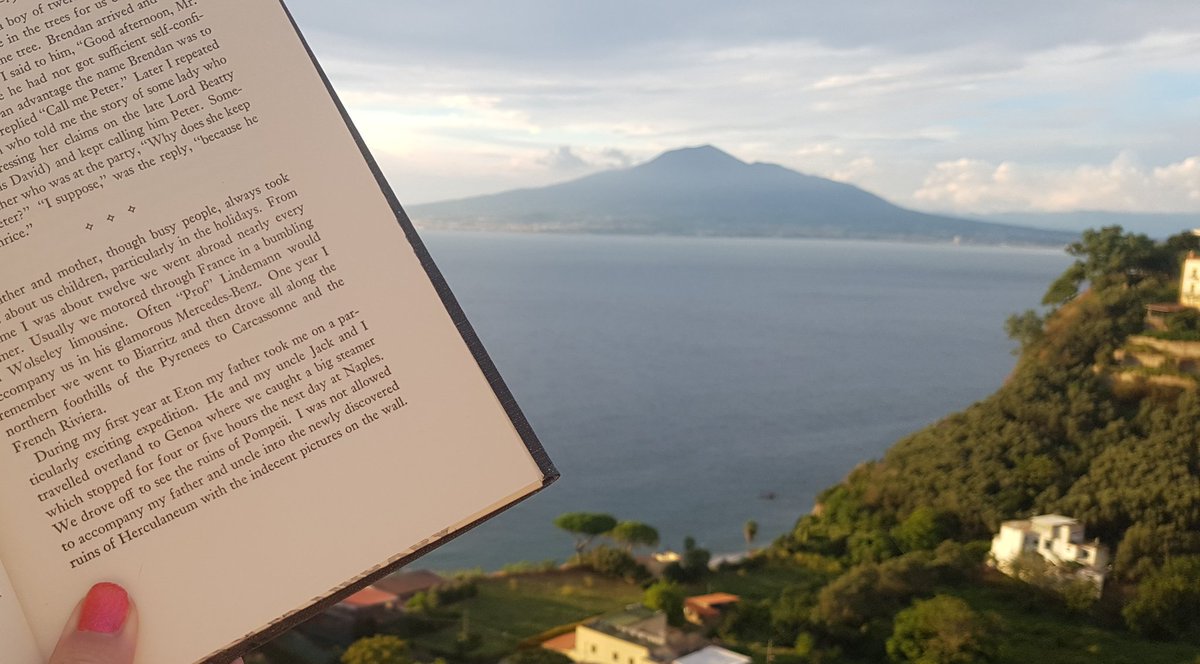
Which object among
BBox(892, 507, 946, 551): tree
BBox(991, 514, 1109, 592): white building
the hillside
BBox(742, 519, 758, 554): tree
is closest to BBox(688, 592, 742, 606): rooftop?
the hillside

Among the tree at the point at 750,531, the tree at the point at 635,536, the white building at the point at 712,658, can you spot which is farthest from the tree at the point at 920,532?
the tree at the point at 750,531

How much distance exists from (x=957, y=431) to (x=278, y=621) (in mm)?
7992

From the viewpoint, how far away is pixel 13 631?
15.9 inches

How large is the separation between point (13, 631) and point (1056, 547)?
6.08 m

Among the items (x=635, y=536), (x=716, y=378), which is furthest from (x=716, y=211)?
(x=635, y=536)

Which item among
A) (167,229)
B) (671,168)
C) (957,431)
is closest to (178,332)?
(167,229)

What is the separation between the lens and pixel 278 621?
420 millimetres

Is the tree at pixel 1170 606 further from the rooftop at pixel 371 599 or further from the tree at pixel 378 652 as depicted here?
the rooftop at pixel 371 599

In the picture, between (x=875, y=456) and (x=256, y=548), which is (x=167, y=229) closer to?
(x=256, y=548)

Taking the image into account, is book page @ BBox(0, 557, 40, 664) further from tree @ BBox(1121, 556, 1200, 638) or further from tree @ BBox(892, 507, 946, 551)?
tree @ BBox(892, 507, 946, 551)

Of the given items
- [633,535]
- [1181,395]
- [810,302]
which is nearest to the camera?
[1181,395]

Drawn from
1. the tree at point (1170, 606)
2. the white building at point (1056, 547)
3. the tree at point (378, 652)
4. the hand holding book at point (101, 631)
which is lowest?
the tree at point (1170, 606)

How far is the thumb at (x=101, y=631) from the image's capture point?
1.31ft

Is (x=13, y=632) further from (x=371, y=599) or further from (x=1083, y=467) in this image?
(x=1083, y=467)
